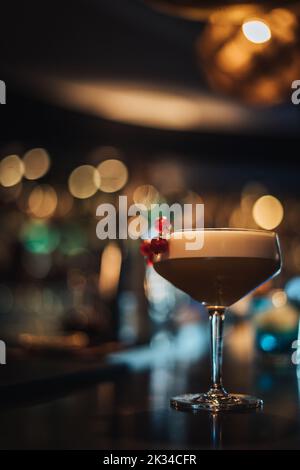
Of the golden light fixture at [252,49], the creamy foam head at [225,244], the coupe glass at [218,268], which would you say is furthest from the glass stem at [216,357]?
the golden light fixture at [252,49]

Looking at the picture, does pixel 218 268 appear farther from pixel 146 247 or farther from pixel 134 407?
pixel 134 407

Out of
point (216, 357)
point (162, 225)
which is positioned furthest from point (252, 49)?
point (216, 357)

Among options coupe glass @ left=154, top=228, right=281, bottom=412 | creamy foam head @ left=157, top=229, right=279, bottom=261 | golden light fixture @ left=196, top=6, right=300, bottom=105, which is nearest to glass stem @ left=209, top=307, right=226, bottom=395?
coupe glass @ left=154, top=228, right=281, bottom=412

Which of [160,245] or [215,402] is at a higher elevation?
[160,245]

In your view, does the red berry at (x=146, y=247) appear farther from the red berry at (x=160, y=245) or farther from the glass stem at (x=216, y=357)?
the glass stem at (x=216, y=357)

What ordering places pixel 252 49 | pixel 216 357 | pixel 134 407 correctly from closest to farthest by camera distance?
pixel 134 407, pixel 216 357, pixel 252 49

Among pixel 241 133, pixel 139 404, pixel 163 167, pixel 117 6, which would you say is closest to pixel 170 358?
pixel 139 404
